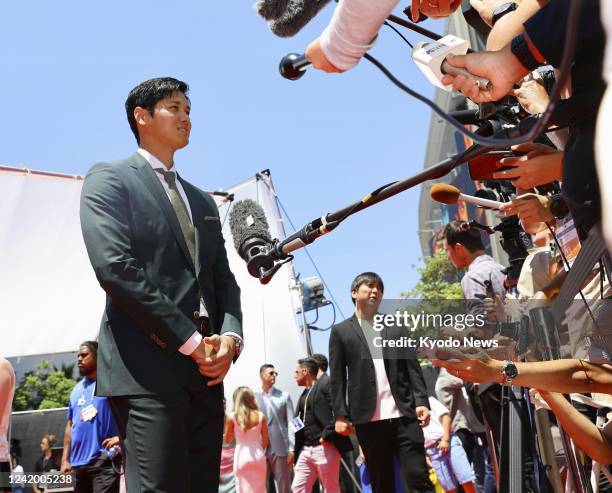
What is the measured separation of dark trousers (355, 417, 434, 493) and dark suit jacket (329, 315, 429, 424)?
10 centimetres

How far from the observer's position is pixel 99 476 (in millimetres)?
6898

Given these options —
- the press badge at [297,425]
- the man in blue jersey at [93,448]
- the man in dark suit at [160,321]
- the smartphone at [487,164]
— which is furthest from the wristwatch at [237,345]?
the press badge at [297,425]

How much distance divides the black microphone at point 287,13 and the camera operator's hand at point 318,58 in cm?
29

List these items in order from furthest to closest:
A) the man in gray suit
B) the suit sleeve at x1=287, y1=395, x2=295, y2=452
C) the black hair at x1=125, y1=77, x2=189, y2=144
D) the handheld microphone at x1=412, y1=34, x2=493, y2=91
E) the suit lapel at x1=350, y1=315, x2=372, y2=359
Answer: the man in gray suit → the suit sleeve at x1=287, y1=395, x2=295, y2=452 → the suit lapel at x1=350, y1=315, x2=372, y2=359 → the black hair at x1=125, y1=77, x2=189, y2=144 → the handheld microphone at x1=412, y1=34, x2=493, y2=91

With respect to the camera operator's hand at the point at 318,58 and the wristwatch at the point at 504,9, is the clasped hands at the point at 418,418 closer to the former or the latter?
the wristwatch at the point at 504,9

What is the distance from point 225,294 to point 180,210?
0.42 meters

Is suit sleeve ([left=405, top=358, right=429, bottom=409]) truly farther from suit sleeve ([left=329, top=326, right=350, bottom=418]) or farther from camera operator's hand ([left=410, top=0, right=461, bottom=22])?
camera operator's hand ([left=410, top=0, right=461, bottom=22])

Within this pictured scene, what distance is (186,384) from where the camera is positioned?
2.79 metres

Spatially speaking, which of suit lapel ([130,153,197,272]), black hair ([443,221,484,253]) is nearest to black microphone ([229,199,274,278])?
suit lapel ([130,153,197,272])

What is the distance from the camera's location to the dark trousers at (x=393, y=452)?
215 inches

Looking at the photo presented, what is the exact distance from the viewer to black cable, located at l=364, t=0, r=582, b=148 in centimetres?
128

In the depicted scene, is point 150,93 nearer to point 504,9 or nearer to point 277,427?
point 504,9

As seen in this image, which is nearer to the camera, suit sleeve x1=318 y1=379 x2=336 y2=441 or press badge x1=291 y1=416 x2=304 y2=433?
suit sleeve x1=318 y1=379 x2=336 y2=441

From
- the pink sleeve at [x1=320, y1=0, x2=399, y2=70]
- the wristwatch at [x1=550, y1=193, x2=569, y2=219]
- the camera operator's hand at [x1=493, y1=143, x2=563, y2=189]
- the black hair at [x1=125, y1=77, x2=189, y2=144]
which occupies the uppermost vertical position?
the black hair at [x1=125, y1=77, x2=189, y2=144]
